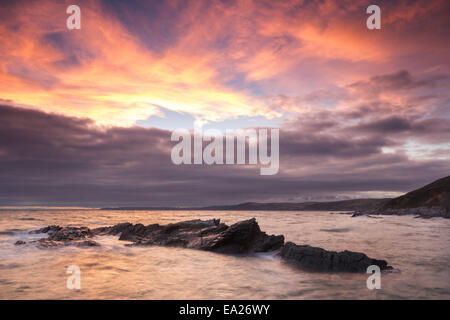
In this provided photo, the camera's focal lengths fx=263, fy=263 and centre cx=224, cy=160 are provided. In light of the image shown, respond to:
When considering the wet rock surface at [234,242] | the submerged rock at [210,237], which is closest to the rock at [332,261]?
the wet rock surface at [234,242]

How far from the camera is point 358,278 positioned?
1046 cm

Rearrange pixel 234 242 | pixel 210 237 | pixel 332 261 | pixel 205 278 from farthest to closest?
1. pixel 210 237
2. pixel 234 242
3. pixel 332 261
4. pixel 205 278

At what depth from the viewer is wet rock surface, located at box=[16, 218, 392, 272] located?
39.6 feet

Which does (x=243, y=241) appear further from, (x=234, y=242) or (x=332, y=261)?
(x=332, y=261)

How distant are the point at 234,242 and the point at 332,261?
23.4 ft

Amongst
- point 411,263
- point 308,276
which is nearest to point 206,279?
point 308,276

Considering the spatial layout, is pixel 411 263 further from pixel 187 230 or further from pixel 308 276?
pixel 187 230

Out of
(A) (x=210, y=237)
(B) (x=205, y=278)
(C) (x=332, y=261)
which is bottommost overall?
(A) (x=210, y=237)

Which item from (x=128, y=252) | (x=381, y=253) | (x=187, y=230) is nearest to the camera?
(x=381, y=253)

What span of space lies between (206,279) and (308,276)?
4.28 m

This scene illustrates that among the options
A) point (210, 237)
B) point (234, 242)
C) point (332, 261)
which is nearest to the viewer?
point (332, 261)

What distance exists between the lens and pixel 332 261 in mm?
12141

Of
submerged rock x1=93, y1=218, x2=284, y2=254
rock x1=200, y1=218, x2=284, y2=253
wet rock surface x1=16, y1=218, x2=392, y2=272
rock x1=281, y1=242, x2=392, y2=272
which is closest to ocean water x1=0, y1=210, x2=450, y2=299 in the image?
rock x1=281, y1=242, x2=392, y2=272

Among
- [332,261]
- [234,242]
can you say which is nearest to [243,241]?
[234,242]
